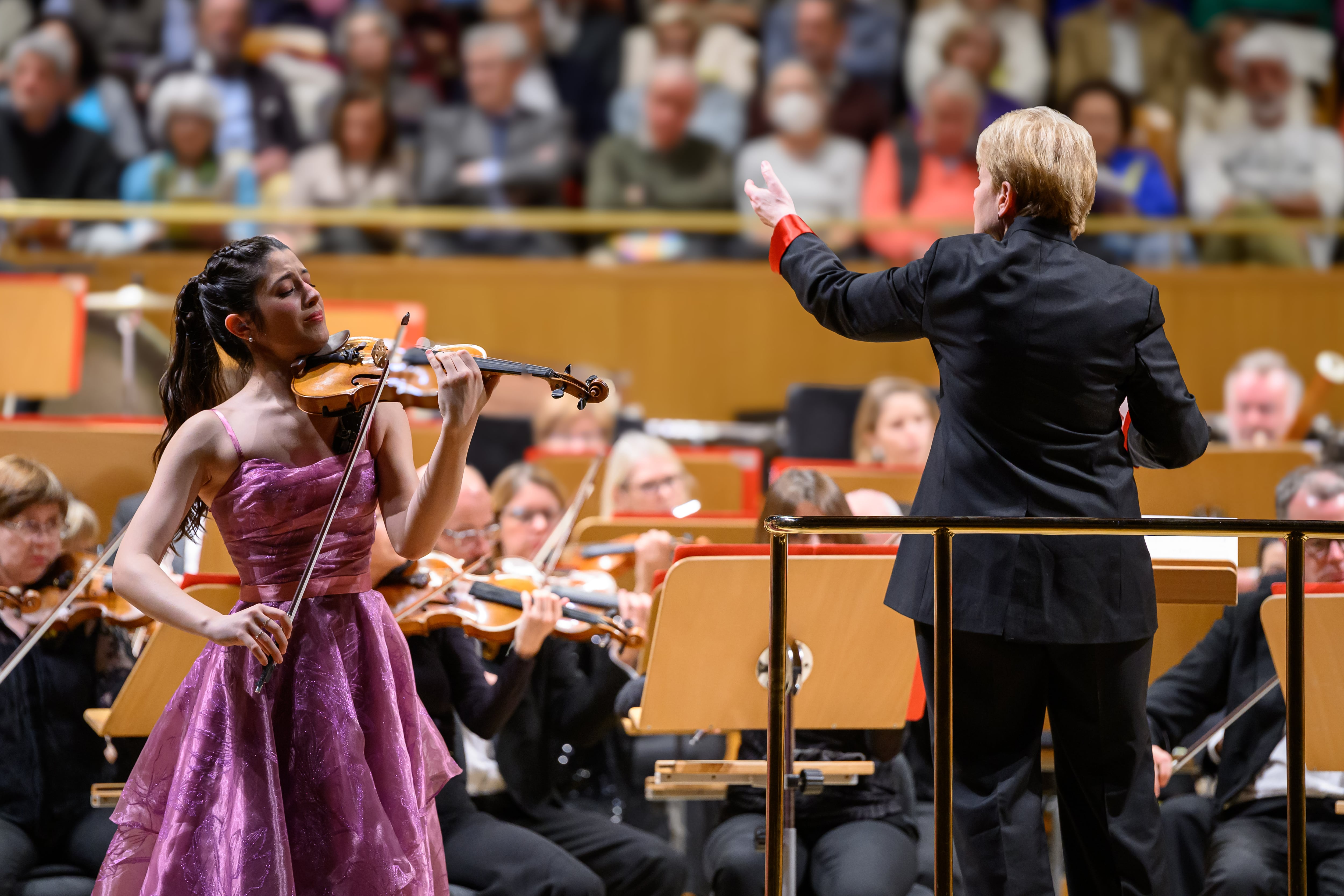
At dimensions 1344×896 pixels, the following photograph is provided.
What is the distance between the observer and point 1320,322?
615 centimetres

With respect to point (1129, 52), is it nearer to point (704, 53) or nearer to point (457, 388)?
point (704, 53)

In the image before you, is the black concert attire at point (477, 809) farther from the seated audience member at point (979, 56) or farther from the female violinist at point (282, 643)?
the seated audience member at point (979, 56)

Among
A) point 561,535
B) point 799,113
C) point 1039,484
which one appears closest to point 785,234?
point 1039,484

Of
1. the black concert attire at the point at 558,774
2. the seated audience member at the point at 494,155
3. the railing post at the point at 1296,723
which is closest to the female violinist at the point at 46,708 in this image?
the black concert attire at the point at 558,774

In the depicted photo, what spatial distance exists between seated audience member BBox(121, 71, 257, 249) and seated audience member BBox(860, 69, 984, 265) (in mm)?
2636

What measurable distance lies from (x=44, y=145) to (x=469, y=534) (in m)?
3.77

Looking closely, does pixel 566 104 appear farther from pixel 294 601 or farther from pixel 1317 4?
pixel 294 601

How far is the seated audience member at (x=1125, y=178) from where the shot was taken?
19.7ft

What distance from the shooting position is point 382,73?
6.19 meters

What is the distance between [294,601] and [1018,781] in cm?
95

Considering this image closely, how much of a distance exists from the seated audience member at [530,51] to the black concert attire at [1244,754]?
14.4 ft

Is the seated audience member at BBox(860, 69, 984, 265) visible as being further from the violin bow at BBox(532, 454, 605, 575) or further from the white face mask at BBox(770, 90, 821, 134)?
the violin bow at BBox(532, 454, 605, 575)

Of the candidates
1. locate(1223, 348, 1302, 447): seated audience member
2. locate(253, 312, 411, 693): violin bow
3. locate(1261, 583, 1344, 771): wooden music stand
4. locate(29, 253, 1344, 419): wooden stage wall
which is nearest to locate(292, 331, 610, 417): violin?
locate(253, 312, 411, 693): violin bow

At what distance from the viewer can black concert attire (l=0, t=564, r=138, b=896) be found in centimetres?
245
